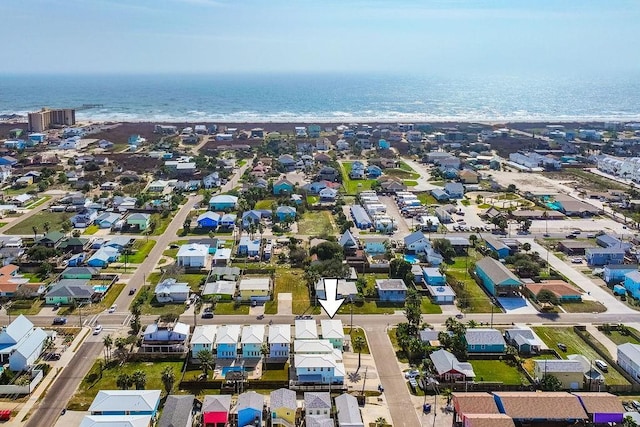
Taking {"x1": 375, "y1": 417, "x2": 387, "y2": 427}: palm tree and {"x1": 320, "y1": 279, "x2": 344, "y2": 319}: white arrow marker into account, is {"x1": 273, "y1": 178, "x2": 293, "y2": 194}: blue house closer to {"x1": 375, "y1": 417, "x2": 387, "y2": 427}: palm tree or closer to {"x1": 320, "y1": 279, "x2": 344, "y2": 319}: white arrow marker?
{"x1": 320, "y1": 279, "x2": 344, "y2": 319}: white arrow marker

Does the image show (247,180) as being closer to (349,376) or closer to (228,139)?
(228,139)

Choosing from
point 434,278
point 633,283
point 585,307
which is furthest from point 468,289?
point 633,283

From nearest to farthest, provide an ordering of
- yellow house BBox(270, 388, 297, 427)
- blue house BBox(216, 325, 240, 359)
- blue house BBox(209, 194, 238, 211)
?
yellow house BBox(270, 388, 297, 427), blue house BBox(216, 325, 240, 359), blue house BBox(209, 194, 238, 211)

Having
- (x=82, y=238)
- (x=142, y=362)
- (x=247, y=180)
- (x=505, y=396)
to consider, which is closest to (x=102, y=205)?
(x=82, y=238)

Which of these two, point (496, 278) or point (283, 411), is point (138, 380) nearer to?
point (283, 411)

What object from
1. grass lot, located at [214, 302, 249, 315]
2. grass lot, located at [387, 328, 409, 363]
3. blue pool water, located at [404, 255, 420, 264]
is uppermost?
blue pool water, located at [404, 255, 420, 264]

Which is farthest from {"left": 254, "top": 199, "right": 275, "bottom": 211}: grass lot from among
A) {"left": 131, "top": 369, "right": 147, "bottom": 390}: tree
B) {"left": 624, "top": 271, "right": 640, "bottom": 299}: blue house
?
{"left": 624, "top": 271, "right": 640, "bottom": 299}: blue house
